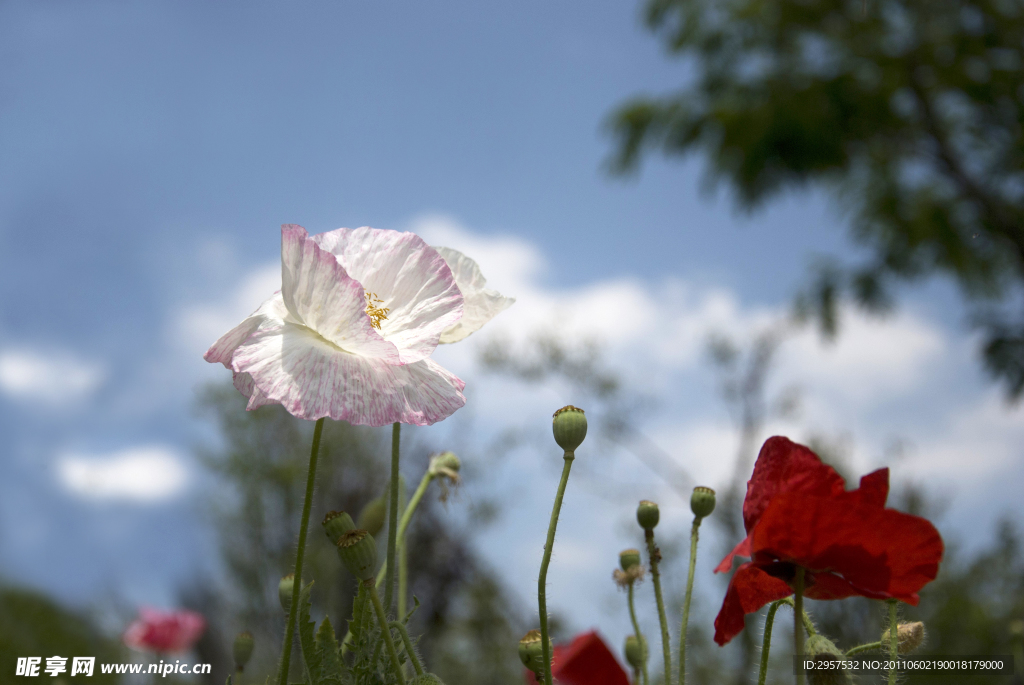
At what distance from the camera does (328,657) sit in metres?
0.38

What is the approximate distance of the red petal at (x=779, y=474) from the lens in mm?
354

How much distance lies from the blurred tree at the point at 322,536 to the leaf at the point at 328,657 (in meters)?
5.26

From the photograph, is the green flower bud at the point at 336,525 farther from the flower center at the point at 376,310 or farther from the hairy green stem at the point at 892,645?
the hairy green stem at the point at 892,645

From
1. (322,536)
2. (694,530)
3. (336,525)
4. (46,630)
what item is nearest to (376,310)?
(336,525)

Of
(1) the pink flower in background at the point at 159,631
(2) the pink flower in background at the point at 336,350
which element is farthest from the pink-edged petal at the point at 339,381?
(1) the pink flower in background at the point at 159,631

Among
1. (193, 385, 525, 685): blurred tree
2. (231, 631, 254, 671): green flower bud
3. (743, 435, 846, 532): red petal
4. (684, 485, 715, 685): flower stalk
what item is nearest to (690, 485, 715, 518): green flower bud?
(684, 485, 715, 685): flower stalk

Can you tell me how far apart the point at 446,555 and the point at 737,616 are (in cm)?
655

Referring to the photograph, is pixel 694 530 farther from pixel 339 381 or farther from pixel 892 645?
pixel 339 381

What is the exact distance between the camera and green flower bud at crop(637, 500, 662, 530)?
0.50m

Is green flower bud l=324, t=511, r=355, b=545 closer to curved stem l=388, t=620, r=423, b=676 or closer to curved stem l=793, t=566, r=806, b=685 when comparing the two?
curved stem l=388, t=620, r=423, b=676

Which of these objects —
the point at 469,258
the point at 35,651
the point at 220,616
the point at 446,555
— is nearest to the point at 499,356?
the point at 446,555

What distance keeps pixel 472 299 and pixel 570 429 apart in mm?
127

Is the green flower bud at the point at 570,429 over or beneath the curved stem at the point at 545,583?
over

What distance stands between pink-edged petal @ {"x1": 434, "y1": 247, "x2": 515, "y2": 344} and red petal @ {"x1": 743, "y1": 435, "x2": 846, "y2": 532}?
20 centimetres
